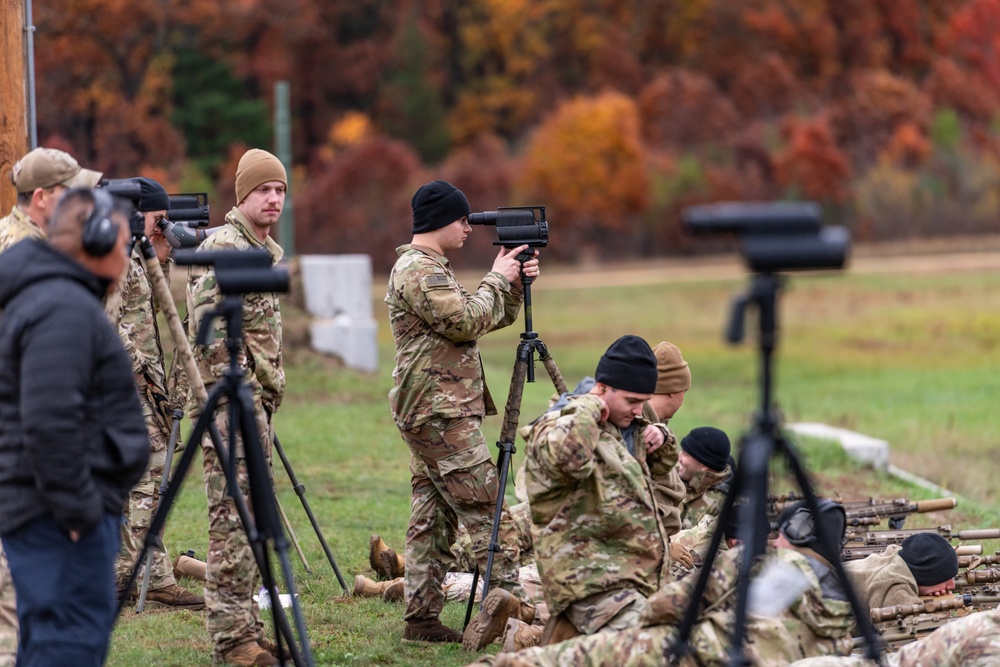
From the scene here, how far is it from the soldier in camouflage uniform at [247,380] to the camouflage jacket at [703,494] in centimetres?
273

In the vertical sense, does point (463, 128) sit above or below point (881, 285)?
above

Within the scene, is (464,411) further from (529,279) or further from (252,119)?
(252,119)

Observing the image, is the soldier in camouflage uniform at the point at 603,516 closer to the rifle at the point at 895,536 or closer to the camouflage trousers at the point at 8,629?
the camouflage trousers at the point at 8,629

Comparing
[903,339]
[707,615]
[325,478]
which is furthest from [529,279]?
[903,339]

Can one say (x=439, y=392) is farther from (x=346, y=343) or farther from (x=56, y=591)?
(x=346, y=343)

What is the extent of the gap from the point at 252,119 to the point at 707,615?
38614 mm

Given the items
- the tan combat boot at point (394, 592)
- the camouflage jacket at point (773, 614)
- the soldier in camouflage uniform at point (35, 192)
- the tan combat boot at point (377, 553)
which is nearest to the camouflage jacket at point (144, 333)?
the tan combat boot at point (377, 553)

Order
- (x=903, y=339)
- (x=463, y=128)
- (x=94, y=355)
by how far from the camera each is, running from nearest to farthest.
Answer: (x=94, y=355)
(x=903, y=339)
(x=463, y=128)

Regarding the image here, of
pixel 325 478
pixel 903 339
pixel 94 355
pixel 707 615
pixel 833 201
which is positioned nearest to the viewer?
pixel 94 355

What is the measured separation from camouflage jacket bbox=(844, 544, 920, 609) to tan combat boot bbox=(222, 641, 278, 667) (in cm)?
285

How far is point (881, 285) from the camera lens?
103ft

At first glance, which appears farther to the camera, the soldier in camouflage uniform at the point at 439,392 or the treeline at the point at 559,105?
the treeline at the point at 559,105

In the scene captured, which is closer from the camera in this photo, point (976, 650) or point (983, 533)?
point (976, 650)

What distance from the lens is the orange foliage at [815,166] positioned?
41.5 m
